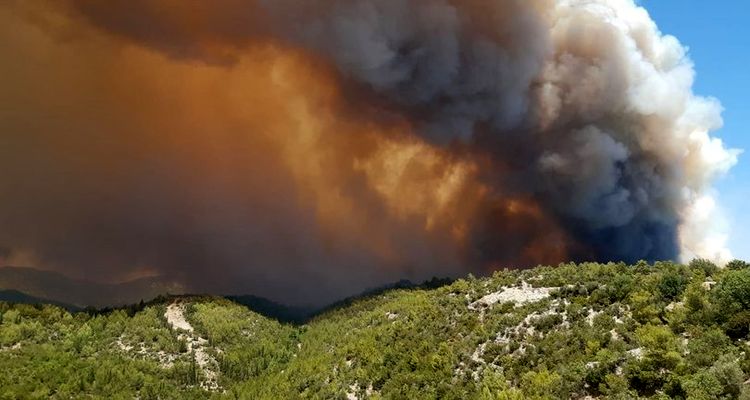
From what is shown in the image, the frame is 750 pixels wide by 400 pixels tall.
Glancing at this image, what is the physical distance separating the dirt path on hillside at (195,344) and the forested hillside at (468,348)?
0.40m

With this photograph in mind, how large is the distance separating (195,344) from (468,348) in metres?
64.4

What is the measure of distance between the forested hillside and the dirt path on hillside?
0.40 m

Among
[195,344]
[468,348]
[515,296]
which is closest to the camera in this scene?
[468,348]

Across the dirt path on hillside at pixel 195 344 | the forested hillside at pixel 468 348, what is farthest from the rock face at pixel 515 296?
the dirt path on hillside at pixel 195 344

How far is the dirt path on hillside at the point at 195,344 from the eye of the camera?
82350mm

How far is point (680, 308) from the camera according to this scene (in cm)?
3916

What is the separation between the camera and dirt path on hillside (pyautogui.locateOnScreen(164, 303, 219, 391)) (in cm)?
8235

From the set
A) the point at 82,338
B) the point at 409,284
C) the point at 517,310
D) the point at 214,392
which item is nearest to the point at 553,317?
the point at 517,310

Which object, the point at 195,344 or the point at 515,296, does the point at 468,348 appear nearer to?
the point at 515,296

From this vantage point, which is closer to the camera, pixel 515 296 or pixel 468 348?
pixel 468 348

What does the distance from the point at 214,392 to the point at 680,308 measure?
66.6 metres

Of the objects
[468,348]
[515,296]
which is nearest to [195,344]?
[515,296]

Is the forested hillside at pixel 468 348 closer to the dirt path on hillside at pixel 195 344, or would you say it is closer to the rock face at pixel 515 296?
the rock face at pixel 515 296

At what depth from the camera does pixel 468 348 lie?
48.5m
